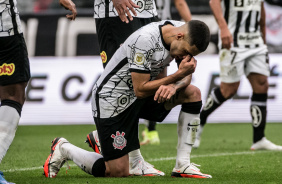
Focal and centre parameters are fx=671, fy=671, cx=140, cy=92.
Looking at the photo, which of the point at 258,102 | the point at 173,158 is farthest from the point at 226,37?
the point at 173,158

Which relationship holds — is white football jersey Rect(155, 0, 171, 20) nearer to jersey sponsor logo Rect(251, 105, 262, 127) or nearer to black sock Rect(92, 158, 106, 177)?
jersey sponsor logo Rect(251, 105, 262, 127)

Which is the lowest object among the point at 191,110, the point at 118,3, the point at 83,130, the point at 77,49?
the point at 83,130

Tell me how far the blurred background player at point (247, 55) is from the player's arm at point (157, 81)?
337 cm

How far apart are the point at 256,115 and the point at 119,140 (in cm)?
342

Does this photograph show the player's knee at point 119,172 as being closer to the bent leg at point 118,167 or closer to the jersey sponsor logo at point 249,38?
the bent leg at point 118,167

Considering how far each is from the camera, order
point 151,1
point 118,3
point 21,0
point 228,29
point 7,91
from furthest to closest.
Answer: point 21,0 < point 228,29 < point 151,1 < point 118,3 < point 7,91

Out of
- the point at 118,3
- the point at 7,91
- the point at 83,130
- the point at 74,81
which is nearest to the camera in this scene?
the point at 7,91

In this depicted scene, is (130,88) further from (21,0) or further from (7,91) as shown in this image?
(21,0)

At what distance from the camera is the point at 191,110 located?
5.51 m

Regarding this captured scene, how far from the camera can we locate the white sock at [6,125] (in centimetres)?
468

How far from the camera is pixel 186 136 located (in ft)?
18.1

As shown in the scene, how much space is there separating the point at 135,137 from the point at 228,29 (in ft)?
10.1

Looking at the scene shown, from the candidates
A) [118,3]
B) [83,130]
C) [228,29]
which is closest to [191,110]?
[118,3]

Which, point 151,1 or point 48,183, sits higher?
point 151,1
